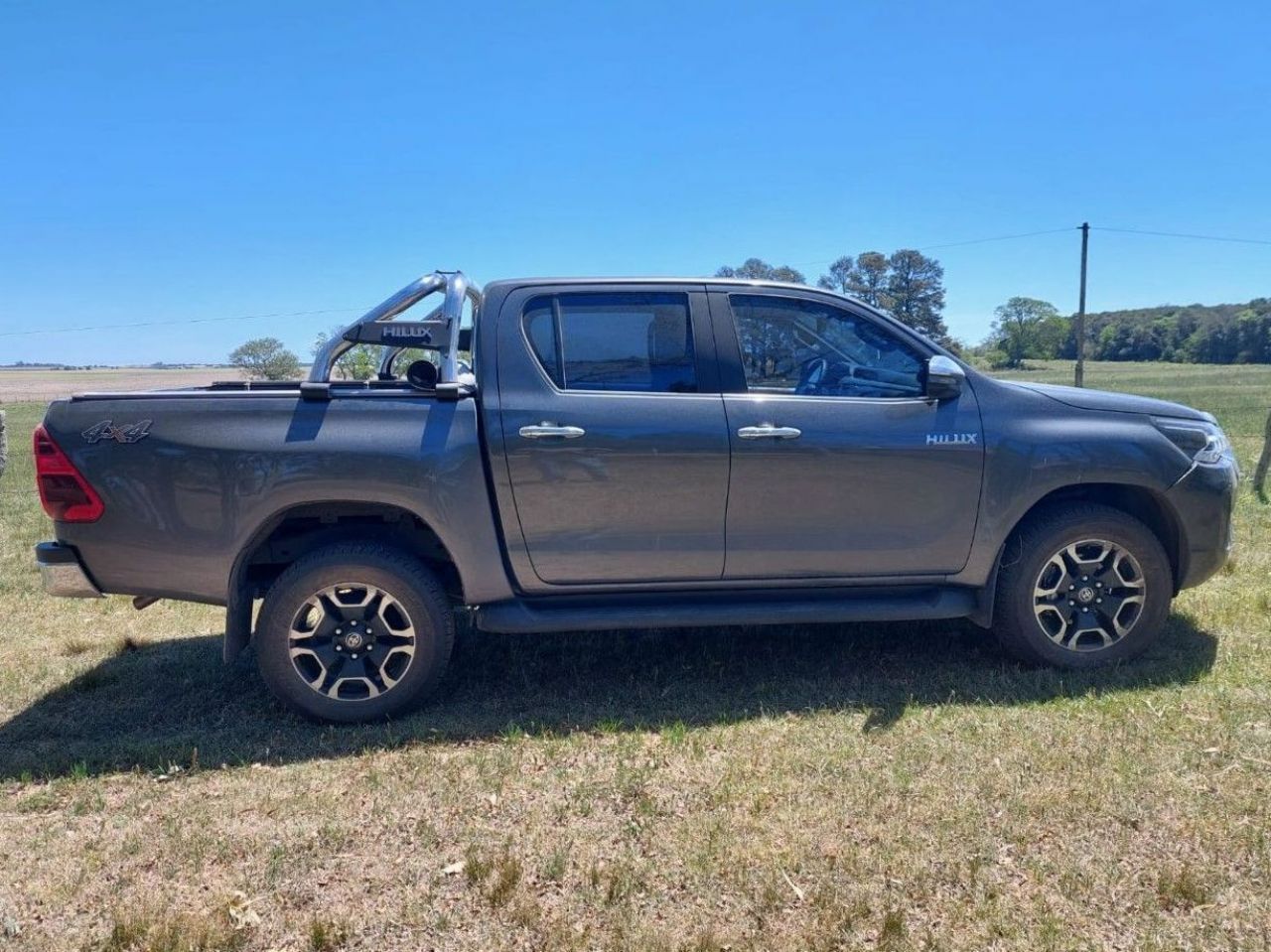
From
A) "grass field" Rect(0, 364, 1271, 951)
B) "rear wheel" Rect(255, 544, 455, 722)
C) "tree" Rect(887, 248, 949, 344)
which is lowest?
"grass field" Rect(0, 364, 1271, 951)

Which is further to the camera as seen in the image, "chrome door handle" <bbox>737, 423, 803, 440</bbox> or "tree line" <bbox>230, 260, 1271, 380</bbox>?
"tree line" <bbox>230, 260, 1271, 380</bbox>

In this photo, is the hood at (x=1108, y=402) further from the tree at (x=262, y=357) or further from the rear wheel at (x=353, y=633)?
the tree at (x=262, y=357)

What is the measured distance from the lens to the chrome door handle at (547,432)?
3.76 m

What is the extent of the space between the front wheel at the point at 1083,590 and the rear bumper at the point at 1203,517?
0.15 metres

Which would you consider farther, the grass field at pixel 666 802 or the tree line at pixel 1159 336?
the tree line at pixel 1159 336

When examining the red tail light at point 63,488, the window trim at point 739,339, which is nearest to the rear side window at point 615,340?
the window trim at point 739,339

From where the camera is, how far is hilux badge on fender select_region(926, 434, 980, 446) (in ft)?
13.0

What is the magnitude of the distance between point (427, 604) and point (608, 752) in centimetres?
101

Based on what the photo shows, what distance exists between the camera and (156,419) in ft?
11.9

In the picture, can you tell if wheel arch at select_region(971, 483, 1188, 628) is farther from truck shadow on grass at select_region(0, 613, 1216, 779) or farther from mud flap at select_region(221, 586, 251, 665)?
mud flap at select_region(221, 586, 251, 665)

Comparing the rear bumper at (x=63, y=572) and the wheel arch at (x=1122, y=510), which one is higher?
the wheel arch at (x=1122, y=510)

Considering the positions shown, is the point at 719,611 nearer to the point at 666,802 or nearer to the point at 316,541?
the point at 666,802

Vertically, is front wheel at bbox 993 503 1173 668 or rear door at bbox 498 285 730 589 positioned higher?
rear door at bbox 498 285 730 589

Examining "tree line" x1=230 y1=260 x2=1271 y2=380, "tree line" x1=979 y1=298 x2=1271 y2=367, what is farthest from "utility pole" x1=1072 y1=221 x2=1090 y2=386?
"tree line" x1=979 y1=298 x2=1271 y2=367
